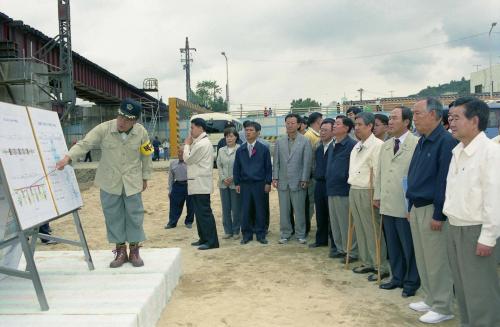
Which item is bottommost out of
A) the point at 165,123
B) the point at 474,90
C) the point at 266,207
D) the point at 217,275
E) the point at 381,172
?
the point at 217,275

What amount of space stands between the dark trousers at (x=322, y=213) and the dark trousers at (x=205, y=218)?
1463mm

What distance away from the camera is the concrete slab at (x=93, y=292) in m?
3.23

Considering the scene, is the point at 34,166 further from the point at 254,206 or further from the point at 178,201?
the point at 178,201

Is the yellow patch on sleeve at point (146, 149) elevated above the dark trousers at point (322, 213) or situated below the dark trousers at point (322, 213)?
above

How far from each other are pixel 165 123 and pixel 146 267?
28203 millimetres

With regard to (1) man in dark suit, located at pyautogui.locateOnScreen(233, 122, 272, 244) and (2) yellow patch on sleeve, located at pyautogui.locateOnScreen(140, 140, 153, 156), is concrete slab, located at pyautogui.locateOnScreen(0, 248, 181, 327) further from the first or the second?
(1) man in dark suit, located at pyautogui.locateOnScreen(233, 122, 272, 244)

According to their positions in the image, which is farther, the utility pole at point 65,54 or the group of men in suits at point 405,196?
the utility pole at point 65,54

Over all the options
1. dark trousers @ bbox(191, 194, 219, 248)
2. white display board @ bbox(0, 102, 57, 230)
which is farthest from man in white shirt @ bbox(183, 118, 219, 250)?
white display board @ bbox(0, 102, 57, 230)

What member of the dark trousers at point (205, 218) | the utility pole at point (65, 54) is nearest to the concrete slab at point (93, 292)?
the dark trousers at point (205, 218)

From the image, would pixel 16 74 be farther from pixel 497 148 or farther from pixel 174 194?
pixel 497 148

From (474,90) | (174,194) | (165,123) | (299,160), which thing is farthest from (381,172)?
(474,90)

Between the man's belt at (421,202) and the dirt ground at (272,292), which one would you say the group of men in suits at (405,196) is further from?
the dirt ground at (272,292)

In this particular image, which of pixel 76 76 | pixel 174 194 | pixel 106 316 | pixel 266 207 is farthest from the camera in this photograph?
pixel 76 76

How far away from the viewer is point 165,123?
3192 centimetres
